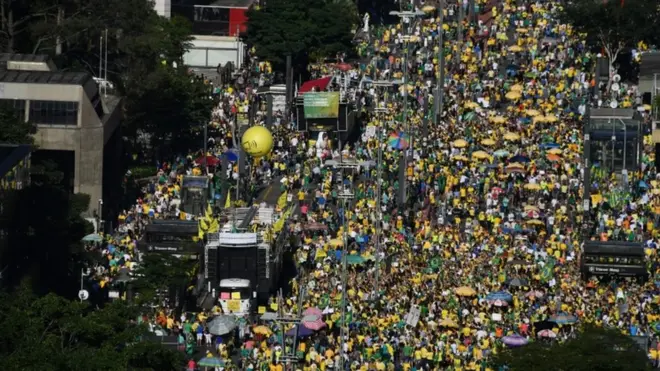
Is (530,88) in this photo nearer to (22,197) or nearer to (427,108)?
(427,108)

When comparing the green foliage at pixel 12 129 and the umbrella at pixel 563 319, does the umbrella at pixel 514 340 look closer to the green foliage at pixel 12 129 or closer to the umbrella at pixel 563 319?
the umbrella at pixel 563 319

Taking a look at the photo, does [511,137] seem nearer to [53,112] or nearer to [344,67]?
[344,67]

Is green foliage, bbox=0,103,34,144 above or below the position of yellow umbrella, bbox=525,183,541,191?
above

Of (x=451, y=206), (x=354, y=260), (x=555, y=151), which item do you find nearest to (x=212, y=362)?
(x=354, y=260)

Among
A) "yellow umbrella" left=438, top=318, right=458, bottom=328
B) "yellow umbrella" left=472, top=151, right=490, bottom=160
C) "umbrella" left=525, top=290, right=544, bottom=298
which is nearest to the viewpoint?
"yellow umbrella" left=438, top=318, right=458, bottom=328

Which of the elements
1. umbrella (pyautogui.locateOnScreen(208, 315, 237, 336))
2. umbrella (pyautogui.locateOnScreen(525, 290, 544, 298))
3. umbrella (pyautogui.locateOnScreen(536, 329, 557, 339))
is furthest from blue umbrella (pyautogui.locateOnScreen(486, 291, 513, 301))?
umbrella (pyautogui.locateOnScreen(208, 315, 237, 336))

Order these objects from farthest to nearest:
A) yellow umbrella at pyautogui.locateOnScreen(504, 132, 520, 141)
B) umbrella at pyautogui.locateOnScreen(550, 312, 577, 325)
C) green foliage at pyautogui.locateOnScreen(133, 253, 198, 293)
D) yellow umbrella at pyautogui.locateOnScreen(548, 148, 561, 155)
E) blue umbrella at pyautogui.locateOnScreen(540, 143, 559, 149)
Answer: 1. yellow umbrella at pyautogui.locateOnScreen(504, 132, 520, 141)
2. blue umbrella at pyautogui.locateOnScreen(540, 143, 559, 149)
3. yellow umbrella at pyautogui.locateOnScreen(548, 148, 561, 155)
4. green foliage at pyautogui.locateOnScreen(133, 253, 198, 293)
5. umbrella at pyautogui.locateOnScreen(550, 312, 577, 325)

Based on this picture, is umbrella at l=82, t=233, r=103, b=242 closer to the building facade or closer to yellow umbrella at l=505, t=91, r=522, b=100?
the building facade
